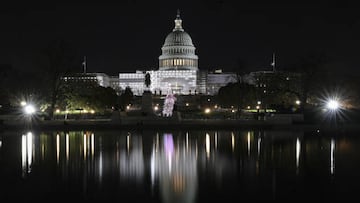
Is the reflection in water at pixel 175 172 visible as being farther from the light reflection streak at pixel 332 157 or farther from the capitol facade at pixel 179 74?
the capitol facade at pixel 179 74

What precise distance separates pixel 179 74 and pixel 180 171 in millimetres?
128223

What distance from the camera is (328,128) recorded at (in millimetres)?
36125

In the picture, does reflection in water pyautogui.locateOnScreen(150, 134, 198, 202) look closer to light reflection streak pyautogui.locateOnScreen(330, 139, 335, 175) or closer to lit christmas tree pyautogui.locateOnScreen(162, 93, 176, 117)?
light reflection streak pyautogui.locateOnScreen(330, 139, 335, 175)

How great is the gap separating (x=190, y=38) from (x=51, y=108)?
99.9 metres

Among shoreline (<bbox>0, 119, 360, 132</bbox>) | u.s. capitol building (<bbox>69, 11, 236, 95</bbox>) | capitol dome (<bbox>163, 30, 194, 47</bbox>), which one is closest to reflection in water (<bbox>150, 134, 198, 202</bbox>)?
shoreline (<bbox>0, 119, 360, 132</bbox>)

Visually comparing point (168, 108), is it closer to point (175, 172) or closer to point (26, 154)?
point (26, 154)

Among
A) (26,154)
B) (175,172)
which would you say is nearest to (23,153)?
(26,154)

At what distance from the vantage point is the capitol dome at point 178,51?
461ft

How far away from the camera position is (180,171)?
17.0 m

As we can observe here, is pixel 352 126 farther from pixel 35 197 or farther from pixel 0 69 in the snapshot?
pixel 0 69

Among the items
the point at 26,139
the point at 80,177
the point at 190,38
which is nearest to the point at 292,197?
the point at 80,177

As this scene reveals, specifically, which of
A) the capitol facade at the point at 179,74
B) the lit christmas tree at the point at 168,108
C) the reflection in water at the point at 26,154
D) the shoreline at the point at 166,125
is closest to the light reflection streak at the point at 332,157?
the reflection in water at the point at 26,154

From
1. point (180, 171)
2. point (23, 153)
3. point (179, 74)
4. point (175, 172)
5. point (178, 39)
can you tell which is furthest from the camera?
point (179, 74)

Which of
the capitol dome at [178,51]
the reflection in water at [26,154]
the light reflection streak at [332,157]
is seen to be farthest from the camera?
the capitol dome at [178,51]
